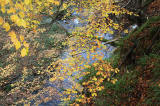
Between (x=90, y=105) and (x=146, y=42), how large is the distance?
351 cm

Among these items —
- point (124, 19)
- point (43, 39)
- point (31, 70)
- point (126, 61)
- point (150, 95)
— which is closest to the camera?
point (150, 95)

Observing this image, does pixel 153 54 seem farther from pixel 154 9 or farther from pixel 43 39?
pixel 43 39

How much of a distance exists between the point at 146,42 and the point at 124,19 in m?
4.51

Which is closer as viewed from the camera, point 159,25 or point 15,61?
point 159,25

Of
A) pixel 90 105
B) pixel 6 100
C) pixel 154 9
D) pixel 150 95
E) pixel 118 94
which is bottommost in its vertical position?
pixel 6 100

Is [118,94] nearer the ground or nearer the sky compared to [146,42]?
nearer the ground

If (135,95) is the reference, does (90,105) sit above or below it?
below

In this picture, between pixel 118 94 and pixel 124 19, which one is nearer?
pixel 118 94

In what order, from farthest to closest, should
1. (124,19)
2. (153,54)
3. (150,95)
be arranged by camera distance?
(124,19), (153,54), (150,95)

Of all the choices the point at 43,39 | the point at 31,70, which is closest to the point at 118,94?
the point at 31,70

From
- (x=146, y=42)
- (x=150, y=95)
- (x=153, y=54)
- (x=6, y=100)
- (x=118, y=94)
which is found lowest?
(x=6, y=100)

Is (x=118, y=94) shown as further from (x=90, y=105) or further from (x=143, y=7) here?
(x=143, y=7)

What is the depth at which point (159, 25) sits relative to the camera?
433 cm

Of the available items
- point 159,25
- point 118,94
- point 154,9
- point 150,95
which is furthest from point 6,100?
point 154,9
